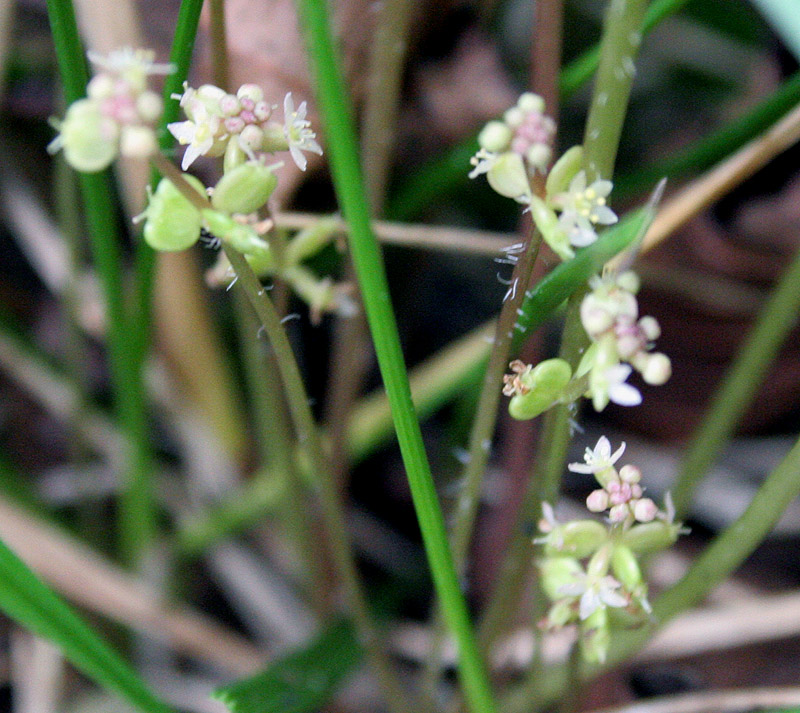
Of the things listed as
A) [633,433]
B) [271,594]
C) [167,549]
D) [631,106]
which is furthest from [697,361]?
[167,549]

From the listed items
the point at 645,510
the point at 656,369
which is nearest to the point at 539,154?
the point at 656,369

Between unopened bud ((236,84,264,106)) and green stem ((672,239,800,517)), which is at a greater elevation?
unopened bud ((236,84,264,106))

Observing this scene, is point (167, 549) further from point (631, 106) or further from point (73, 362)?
point (631, 106)

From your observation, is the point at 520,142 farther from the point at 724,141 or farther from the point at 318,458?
the point at 724,141

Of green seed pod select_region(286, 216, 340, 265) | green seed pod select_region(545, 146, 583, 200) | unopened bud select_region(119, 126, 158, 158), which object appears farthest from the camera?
green seed pod select_region(286, 216, 340, 265)

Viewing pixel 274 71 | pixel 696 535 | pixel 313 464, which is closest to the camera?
pixel 313 464

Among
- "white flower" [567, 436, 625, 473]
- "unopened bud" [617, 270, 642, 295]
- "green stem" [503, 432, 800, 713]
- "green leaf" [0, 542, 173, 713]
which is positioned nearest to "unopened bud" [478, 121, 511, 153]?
"unopened bud" [617, 270, 642, 295]

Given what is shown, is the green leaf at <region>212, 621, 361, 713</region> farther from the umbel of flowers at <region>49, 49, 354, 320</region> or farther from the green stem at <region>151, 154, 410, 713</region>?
the umbel of flowers at <region>49, 49, 354, 320</region>
